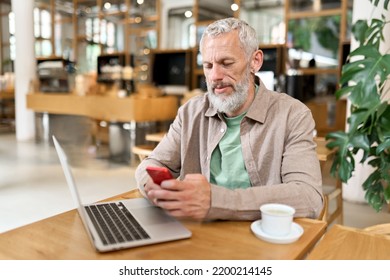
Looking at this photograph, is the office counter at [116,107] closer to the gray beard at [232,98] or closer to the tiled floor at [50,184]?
the tiled floor at [50,184]

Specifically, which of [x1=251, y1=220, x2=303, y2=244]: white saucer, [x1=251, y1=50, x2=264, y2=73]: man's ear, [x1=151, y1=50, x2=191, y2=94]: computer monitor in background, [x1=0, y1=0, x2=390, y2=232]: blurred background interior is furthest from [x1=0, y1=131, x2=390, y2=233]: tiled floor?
[x1=151, y1=50, x2=191, y2=94]: computer monitor in background

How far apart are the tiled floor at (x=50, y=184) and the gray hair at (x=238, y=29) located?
4.83ft

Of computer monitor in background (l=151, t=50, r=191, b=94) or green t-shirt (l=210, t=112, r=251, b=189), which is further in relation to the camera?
computer monitor in background (l=151, t=50, r=191, b=94)

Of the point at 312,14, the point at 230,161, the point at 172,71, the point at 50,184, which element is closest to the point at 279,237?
the point at 230,161

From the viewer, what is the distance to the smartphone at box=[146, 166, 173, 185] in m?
0.93

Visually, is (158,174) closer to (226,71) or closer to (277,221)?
(277,221)

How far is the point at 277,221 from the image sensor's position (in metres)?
0.88

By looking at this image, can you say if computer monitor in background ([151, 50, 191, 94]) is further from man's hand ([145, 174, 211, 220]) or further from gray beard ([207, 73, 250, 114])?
man's hand ([145, 174, 211, 220])

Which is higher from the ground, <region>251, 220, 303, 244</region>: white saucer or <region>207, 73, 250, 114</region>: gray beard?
<region>207, 73, 250, 114</region>: gray beard

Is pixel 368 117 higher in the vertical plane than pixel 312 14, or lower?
lower

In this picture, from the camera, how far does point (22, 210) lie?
3207mm

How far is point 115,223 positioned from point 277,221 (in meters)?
0.39
